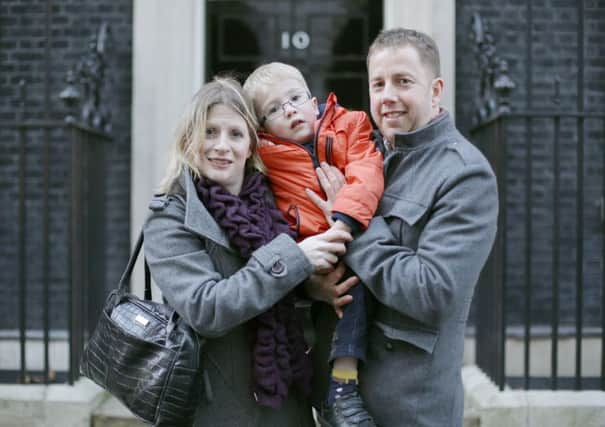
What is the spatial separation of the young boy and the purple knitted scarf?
112mm

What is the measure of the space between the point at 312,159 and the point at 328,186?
0.13m

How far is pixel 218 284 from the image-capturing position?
2.04 meters

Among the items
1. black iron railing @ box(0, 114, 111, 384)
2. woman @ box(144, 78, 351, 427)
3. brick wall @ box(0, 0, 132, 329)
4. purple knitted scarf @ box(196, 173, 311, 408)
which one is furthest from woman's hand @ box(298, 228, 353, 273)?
brick wall @ box(0, 0, 132, 329)

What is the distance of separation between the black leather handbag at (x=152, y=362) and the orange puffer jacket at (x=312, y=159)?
0.48 m

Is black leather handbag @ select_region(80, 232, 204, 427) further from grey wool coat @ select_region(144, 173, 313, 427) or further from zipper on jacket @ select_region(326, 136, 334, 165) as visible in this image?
zipper on jacket @ select_region(326, 136, 334, 165)

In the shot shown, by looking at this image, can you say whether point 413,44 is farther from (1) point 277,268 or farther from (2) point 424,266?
(1) point 277,268

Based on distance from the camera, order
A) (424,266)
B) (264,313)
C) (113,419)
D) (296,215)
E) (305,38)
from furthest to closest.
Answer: (305,38)
(113,419)
(296,215)
(264,313)
(424,266)

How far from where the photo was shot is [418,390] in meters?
2.09

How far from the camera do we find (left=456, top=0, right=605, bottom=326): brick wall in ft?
17.0

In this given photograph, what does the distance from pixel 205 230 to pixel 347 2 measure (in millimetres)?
3902

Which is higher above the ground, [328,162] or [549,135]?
[549,135]

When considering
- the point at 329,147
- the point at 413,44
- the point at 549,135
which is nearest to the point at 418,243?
the point at 329,147

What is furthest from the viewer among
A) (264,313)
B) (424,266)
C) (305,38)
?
(305,38)

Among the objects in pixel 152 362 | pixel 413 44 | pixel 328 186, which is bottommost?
pixel 152 362
